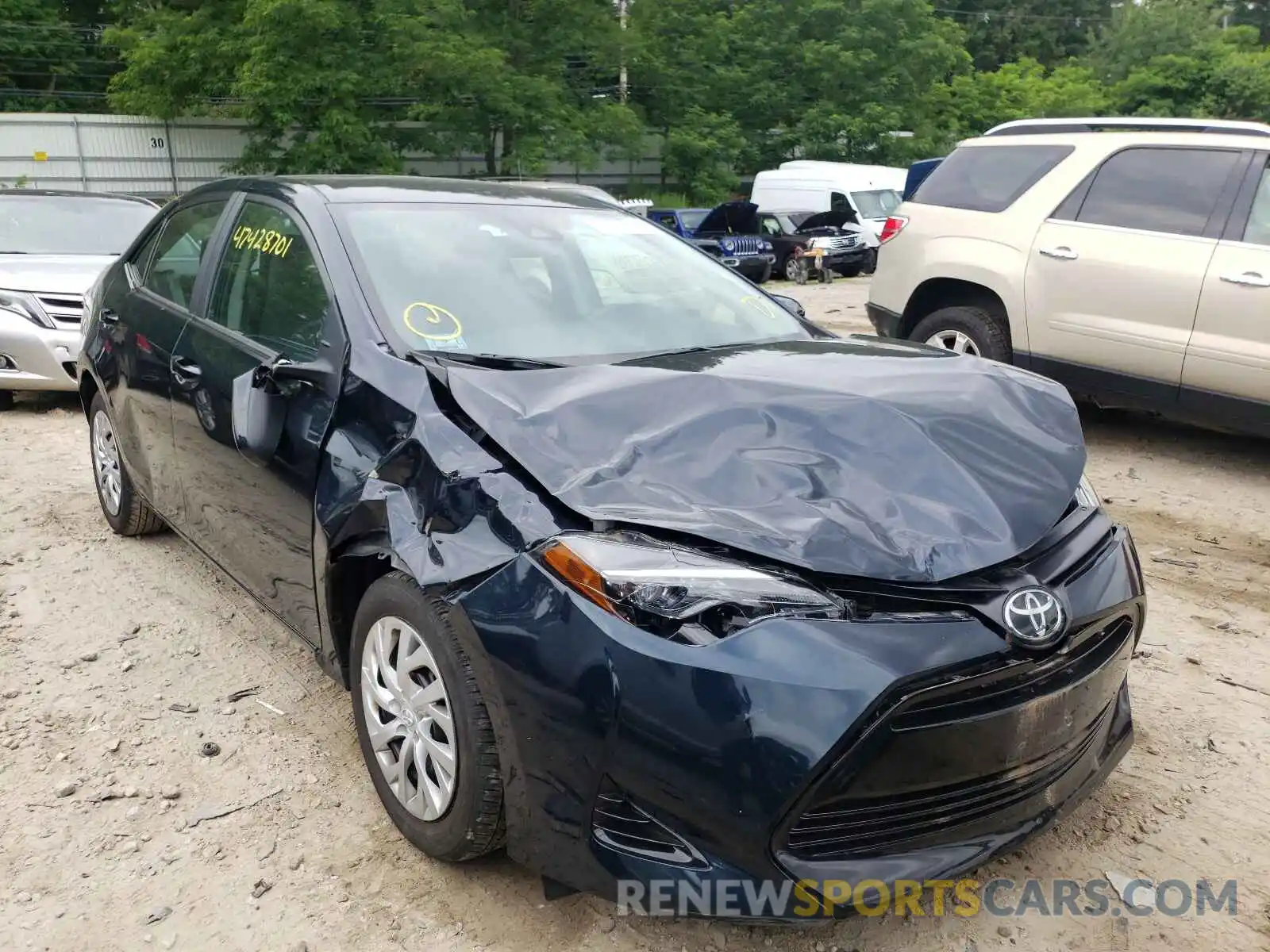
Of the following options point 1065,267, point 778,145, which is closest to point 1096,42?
point 778,145

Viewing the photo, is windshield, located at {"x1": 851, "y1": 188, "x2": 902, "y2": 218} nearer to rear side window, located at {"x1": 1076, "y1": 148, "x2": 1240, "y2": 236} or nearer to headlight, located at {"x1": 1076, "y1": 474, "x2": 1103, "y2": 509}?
rear side window, located at {"x1": 1076, "y1": 148, "x2": 1240, "y2": 236}

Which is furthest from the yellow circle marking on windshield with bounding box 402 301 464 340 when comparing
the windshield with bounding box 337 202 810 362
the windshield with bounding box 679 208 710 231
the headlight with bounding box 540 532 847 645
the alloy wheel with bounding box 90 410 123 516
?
the windshield with bounding box 679 208 710 231

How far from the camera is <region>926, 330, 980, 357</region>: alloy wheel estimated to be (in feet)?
21.7

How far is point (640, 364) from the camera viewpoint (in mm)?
2938

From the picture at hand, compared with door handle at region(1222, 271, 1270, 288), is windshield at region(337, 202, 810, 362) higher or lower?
higher

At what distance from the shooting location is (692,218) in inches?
825

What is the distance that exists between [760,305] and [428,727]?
199cm

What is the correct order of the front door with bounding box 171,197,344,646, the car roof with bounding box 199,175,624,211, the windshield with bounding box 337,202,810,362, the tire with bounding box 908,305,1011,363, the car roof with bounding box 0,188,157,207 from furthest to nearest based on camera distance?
the car roof with bounding box 0,188,157,207, the tire with bounding box 908,305,1011,363, the car roof with bounding box 199,175,624,211, the windshield with bounding box 337,202,810,362, the front door with bounding box 171,197,344,646

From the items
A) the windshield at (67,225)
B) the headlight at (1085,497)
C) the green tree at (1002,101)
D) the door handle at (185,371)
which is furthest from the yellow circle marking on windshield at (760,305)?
the green tree at (1002,101)

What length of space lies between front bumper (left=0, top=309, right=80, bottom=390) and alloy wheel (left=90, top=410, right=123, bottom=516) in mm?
2590

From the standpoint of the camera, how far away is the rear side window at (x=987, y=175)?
6531mm

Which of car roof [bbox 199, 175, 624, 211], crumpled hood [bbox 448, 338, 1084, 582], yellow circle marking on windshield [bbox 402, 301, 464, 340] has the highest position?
car roof [bbox 199, 175, 624, 211]

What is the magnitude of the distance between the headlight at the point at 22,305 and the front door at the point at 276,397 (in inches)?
170

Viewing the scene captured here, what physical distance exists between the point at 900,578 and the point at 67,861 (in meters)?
2.15
